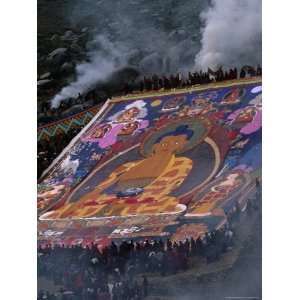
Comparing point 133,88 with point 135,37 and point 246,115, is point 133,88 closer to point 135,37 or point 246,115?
point 135,37

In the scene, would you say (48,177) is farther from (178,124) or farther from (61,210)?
(178,124)

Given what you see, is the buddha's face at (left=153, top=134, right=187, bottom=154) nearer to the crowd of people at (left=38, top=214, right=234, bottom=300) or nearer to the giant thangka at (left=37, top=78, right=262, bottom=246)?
the giant thangka at (left=37, top=78, right=262, bottom=246)

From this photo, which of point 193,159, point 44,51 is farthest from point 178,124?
point 44,51

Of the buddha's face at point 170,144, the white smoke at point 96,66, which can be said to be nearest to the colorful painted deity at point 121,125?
the buddha's face at point 170,144

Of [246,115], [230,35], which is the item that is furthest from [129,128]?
[230,35]

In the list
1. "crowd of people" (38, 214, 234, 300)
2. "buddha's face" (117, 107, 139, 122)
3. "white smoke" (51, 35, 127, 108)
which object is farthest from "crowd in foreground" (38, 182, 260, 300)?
"white smoke" (51, 35, 127, 108)

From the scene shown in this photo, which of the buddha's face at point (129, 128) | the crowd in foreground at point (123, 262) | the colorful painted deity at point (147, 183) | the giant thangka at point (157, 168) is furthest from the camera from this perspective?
the buddha's face at point (129, 128)

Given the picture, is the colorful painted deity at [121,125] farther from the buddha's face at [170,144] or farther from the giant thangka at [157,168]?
the buddha's face at [170,144]
